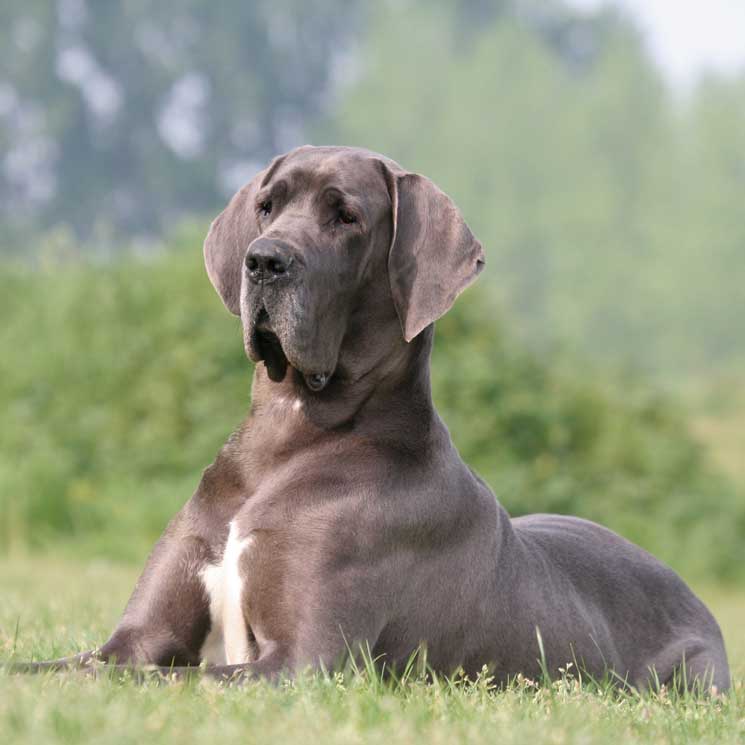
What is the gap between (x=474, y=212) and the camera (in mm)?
41938

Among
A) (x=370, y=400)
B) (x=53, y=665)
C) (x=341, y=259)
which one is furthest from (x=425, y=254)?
(x=53, y=665)

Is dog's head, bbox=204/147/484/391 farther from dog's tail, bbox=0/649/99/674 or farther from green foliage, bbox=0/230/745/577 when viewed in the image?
green foliage, bbox=0/230/745/577

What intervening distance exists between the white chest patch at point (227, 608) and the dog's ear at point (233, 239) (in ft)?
2.91

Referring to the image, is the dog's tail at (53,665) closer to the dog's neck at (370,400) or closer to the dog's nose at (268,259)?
the dog's neck at (370,400)

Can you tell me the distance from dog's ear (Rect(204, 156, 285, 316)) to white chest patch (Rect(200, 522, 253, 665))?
2.91ft

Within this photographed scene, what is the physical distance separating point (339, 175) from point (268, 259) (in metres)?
0.45

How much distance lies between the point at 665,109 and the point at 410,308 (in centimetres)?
3929

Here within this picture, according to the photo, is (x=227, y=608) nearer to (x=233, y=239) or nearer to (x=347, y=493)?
(x=347, y=493)

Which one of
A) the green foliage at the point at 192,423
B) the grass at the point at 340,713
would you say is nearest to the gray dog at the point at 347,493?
the grass at the point at 340,713

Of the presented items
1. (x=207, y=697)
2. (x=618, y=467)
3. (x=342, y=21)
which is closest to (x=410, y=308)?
(x=207, y=697)

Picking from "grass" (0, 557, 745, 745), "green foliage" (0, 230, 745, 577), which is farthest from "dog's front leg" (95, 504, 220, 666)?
"green foliage" (0, 230, 745, 577)

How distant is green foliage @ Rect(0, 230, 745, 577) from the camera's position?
425 inches

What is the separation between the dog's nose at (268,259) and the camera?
12.9 feet

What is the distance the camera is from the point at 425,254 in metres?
4.21
